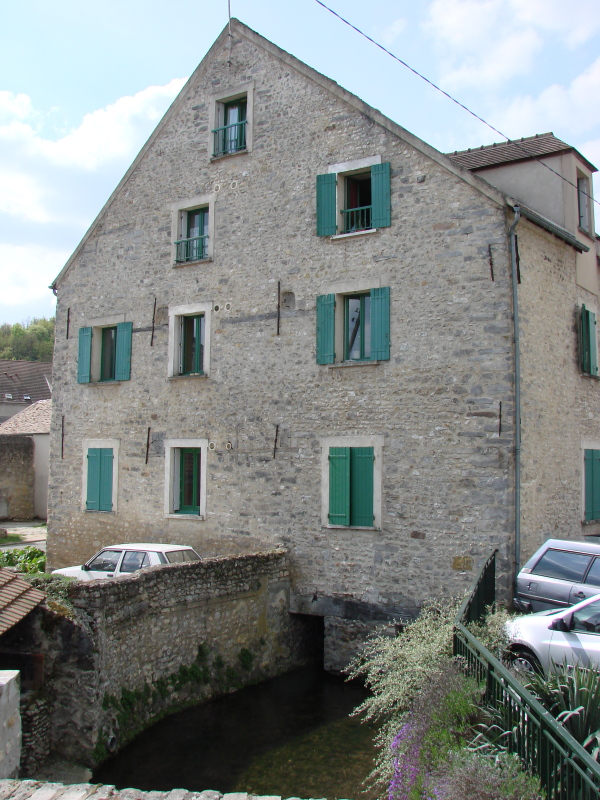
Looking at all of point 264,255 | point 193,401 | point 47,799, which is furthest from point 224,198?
point 47,799

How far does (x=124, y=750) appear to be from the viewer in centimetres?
951

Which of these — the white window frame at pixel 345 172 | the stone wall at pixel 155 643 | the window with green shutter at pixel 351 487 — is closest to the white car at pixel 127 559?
the stone wall at pixel 155 643

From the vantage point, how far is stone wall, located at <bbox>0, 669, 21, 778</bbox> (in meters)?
6.86

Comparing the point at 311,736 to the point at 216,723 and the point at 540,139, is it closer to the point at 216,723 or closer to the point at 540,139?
the point at 216,723

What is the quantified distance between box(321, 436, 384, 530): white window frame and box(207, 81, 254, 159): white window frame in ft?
21.3

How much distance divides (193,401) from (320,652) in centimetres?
585

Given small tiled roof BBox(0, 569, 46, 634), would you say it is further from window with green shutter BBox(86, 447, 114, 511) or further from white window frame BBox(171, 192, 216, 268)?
white window frame BBox(171, 192, 216, 268)

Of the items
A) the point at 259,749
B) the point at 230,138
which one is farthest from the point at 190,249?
the point at 259,749

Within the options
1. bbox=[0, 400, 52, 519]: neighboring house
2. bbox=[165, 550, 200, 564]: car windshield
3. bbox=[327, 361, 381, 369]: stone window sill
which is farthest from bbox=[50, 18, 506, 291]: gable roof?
bbox=[0, 400, 52, 519]: neighboring house

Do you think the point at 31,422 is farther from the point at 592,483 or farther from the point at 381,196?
the point at 592,483

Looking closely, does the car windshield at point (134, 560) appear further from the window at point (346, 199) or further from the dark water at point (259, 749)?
the window at point (346, 199)

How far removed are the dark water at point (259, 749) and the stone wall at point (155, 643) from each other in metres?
0.31

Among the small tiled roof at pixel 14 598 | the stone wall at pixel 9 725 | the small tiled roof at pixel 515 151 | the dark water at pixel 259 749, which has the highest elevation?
the small tiled roof at pixel 515 151

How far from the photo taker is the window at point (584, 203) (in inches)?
581
